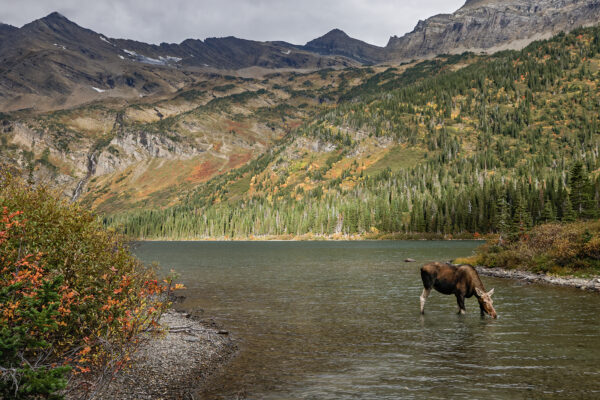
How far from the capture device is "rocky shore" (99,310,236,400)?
14742 millimetres

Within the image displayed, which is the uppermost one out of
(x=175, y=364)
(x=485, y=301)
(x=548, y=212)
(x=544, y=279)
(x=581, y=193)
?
(x=581, y=193)

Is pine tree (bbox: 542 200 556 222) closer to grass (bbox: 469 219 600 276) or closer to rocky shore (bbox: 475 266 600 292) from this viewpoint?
grass (bbox: 469 219 600 276)

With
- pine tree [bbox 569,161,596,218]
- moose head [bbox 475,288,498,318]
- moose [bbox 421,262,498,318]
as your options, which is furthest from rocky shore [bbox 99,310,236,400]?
pine tree [bbox 569,161,596,218]

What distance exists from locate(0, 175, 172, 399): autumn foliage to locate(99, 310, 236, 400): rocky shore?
107 centimetres

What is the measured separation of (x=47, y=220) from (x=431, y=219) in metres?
188

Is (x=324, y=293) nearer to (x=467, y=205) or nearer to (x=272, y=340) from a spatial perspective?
(x=272, y=340)

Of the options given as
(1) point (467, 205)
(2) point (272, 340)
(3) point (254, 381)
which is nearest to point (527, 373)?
(3) point (254, 381)

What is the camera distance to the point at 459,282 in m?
27.7

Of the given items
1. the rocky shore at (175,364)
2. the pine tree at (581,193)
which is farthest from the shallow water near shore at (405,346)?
the pine tree at (581,193)

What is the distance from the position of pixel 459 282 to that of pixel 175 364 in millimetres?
20292

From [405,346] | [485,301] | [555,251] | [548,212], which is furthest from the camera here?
[548,212]

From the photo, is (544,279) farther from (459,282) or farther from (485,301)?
(459,282)

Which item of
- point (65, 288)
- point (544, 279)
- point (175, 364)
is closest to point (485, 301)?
point (175, 364)

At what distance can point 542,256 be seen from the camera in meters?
49.2
